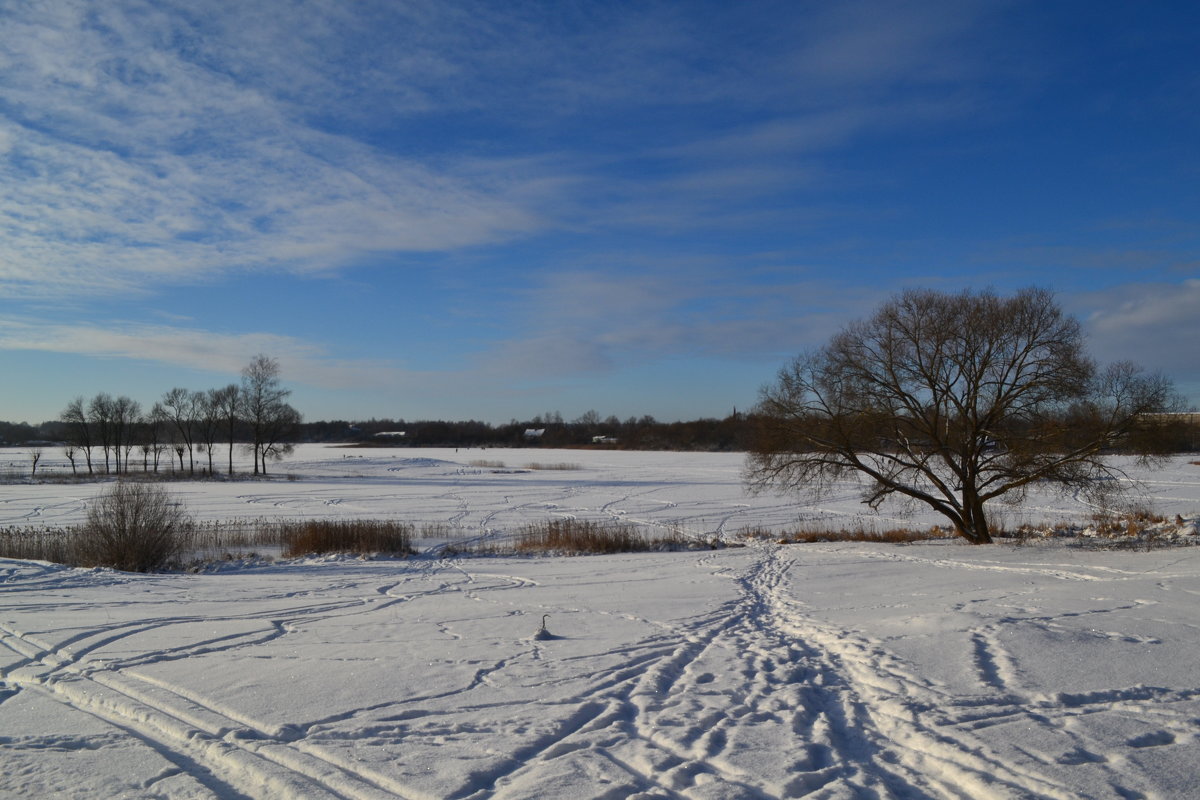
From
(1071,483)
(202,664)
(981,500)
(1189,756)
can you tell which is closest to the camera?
(1189,756)

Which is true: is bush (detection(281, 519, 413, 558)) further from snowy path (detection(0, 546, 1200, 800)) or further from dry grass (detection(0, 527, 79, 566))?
snowy path (detection(0, 546, 1200, 800))

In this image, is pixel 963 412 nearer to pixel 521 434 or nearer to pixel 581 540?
pixel 581 540

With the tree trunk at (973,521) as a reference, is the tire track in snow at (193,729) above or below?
above

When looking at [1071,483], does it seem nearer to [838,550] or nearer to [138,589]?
[838,550]

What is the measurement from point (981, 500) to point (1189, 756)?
1735cm

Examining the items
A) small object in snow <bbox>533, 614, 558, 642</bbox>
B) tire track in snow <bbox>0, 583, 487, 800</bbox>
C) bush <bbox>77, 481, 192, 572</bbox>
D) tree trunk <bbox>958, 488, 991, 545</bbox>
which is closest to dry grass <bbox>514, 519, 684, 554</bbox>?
tree trunk <bbox>958, 488, 991, 545</bbox>

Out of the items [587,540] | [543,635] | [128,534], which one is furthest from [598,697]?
[587,540]

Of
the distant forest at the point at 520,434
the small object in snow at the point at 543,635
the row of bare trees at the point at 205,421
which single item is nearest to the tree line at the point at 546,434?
the distant forest at the point at 520,434

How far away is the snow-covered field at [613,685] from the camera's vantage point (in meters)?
5.08

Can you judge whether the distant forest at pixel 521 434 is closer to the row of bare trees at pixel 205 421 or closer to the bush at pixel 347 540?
the row of bare trees at pixel 205 421

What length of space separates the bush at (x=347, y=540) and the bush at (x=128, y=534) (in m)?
3.50

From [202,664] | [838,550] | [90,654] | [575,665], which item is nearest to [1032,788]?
[575,665]

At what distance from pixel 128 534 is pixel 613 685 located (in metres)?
16.3

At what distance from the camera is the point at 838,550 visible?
2034 centimetres
